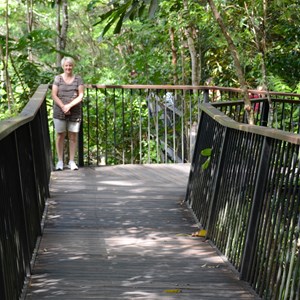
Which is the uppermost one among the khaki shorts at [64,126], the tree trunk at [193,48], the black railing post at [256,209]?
the black railing post at [256,209]

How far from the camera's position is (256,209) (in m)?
5.64

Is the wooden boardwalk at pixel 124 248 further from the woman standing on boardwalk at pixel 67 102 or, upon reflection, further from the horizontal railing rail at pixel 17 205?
the woman standing on boardwalk at pixel 67 102

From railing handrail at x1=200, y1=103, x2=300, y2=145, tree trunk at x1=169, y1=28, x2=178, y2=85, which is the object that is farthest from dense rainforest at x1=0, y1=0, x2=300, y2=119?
railing handrail at x1=200, y1=103, x2=300, y2=145

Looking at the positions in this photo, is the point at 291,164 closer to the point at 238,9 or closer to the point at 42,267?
the point at 42,267

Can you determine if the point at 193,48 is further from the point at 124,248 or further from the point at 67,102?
the point at 124,248

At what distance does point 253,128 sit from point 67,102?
580cm

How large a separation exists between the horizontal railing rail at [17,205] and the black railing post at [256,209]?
5.04 feet

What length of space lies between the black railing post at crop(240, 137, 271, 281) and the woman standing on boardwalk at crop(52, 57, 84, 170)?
592 cm

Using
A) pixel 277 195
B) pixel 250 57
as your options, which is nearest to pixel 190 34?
pixel 250 57

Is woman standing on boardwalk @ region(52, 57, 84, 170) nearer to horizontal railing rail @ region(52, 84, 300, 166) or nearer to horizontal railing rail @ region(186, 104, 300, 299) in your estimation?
horizontal railing rail @ region(52, 84, 300, 166)

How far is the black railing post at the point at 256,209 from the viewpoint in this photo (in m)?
5.57

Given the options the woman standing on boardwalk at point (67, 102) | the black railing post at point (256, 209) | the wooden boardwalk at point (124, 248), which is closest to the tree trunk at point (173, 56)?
the woman standing on boardwalk at point (67, 102)

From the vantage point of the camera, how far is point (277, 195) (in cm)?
517

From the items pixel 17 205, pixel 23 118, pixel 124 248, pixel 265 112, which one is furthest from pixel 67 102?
pixel 17 205
